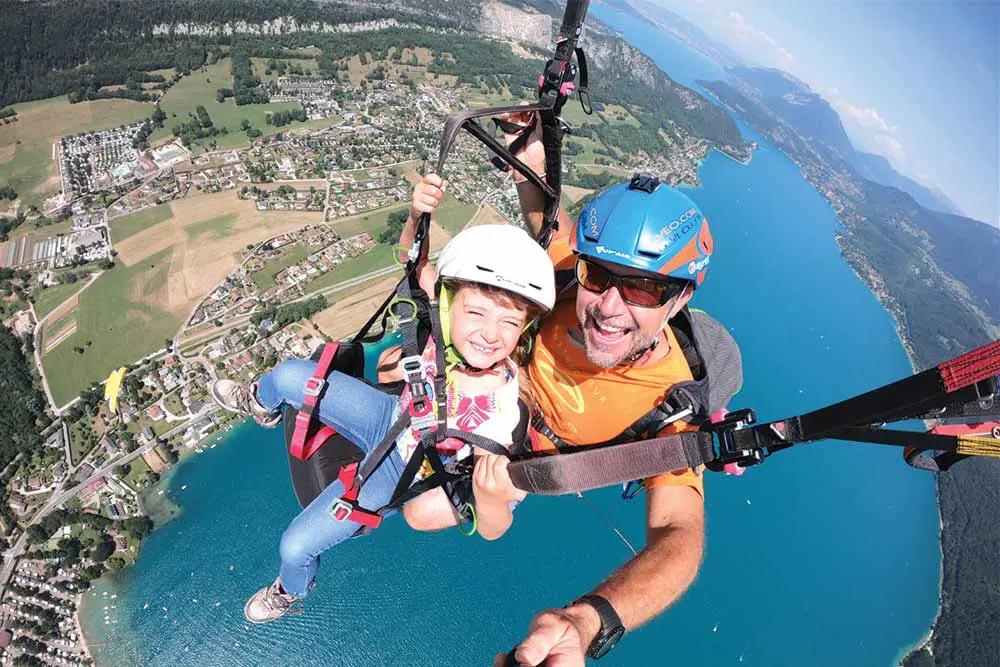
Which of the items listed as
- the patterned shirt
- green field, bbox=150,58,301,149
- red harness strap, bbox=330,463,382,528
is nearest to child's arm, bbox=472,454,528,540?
the patterned shirt

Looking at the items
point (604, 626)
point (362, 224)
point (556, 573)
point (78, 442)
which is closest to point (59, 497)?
point (78, 442)

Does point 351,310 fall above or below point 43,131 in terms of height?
above

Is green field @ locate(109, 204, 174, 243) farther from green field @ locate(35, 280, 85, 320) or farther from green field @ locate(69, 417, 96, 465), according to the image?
green field @ locate(69, 417, 96, 465)

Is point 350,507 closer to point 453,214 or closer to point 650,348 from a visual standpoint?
point 650,348

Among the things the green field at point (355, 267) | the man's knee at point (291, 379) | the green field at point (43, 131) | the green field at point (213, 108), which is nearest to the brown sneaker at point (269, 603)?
the man's knee at point (291, 379)

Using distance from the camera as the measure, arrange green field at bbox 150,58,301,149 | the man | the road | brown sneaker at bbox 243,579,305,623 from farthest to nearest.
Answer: green field at bbox 150,58,301,149
the road
brown sneaker at bbox 243,579,305,623
the man
